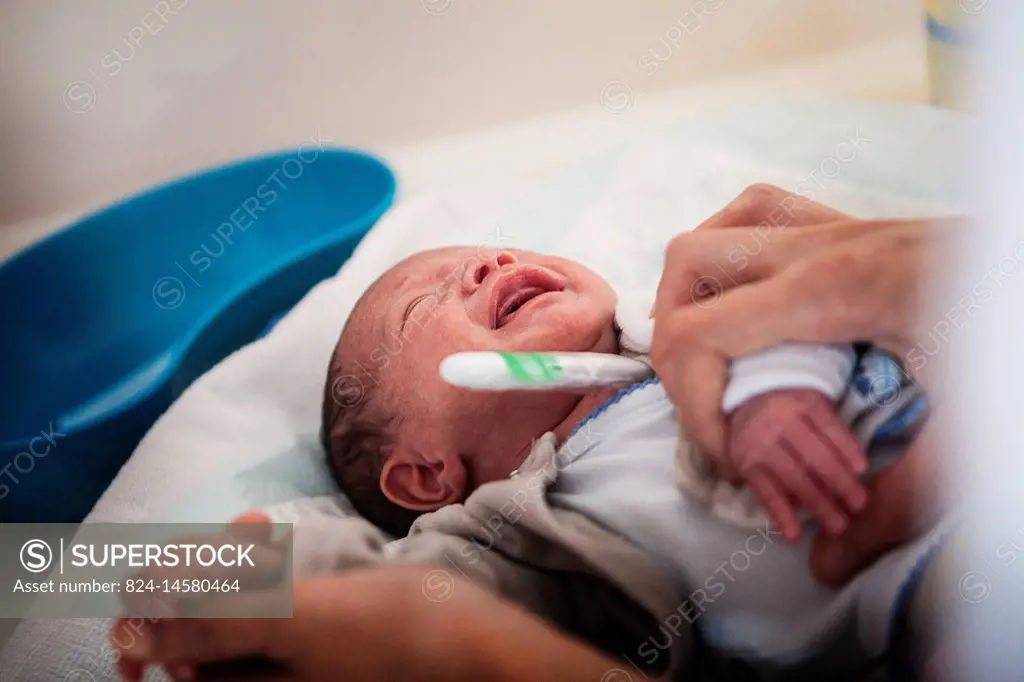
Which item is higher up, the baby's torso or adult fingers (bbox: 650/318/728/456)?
adult fingers (bbox: 650/318/728/456)

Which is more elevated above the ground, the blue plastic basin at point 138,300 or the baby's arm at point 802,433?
the baby's arm at point 802,433

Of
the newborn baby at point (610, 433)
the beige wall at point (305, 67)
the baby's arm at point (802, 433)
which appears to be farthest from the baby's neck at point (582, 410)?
the beige wall at point (305, 67)

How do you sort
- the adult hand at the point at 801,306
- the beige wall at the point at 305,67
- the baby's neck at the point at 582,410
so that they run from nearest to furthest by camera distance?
1. the adult hand at the point at 801,306
2. the baby's neck at the point at 582,410
3. the beige wall at the point at 305,67

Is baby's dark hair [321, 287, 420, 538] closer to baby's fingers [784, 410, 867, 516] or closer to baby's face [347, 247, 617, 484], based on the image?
baby's face [347, 247, 617, 484]

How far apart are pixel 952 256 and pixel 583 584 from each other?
224 mm

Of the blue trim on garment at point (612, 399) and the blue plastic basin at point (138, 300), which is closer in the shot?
the blue trim on garment at point (612, 399)

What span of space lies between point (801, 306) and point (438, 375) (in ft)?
0.72

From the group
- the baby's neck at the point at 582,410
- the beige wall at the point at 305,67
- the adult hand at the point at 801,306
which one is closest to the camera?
the adult hand at the point at 801,306

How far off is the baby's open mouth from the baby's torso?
0.10 m

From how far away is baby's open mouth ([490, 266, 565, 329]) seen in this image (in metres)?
0.49

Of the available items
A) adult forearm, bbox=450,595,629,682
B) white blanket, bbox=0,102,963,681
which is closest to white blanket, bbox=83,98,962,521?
white blanket, bbox=0,102,963,681

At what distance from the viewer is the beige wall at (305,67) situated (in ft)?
1.97

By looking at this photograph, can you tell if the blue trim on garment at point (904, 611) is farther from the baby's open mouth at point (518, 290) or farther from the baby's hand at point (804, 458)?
the baby's open mouth at point (518, 290)

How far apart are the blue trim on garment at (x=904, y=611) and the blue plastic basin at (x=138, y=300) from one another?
501 millimetres
